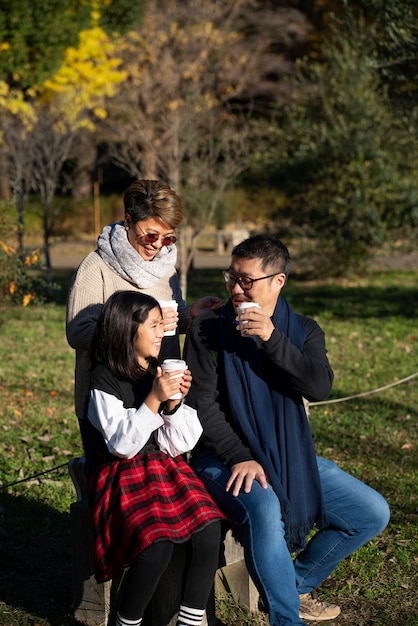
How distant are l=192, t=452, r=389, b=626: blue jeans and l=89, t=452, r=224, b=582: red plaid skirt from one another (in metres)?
0.13

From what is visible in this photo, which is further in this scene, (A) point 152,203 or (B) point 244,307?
(A) point 152,203

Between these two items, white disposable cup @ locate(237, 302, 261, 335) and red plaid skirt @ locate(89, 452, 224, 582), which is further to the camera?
white disposable cup @ locate(237, 302, 261, 335)

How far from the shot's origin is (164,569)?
3.04 m

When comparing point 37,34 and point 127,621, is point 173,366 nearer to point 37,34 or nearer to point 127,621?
point 127,621

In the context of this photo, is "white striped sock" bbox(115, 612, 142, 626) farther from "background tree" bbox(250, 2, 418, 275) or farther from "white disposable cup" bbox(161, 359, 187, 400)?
"background tree" bbox(250, 2, 418, 275)

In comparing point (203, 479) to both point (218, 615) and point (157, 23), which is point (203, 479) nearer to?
point (218, 615)

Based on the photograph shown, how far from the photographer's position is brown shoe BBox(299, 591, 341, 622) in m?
3.61

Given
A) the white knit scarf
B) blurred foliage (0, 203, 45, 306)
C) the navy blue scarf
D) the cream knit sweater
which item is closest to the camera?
the navy blue scarf

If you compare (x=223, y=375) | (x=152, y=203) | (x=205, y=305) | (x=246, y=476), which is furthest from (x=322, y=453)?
(x=152, y=203)

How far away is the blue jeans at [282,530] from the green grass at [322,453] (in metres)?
0.38

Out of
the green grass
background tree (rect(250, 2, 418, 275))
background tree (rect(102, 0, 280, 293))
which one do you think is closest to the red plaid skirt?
the green grass

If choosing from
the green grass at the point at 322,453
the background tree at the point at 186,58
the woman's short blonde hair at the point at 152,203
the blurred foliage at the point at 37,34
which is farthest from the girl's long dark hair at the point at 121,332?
the blurred foliage at the point at 37,34

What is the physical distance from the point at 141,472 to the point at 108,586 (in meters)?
0.64

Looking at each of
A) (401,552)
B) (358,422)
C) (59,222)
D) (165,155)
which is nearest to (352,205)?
(165,155)
